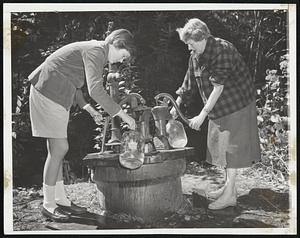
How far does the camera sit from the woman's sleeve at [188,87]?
2.74m

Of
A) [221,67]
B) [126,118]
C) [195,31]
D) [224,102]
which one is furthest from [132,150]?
[195,31]

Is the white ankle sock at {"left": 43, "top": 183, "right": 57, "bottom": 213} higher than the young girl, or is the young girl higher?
the young girl

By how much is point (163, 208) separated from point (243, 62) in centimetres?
113

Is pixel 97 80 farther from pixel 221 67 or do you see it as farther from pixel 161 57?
pixel 221 67

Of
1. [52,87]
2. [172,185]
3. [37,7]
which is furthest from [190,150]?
[37,7]

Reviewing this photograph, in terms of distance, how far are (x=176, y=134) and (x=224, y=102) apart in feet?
1.28

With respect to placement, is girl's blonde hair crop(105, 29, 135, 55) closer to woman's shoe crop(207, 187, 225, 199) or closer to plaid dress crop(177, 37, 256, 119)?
plaid dress crop(177, 37, 256, 119)

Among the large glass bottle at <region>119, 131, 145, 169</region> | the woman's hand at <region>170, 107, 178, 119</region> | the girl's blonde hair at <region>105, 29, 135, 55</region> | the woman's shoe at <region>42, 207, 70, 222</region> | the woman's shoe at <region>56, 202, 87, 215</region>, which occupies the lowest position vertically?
the woman's shoe at <region>42, 207, 70, 222</region>

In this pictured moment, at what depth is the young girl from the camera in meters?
2.64

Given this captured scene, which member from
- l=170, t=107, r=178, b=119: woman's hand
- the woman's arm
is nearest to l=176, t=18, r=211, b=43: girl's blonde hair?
the woman's arm

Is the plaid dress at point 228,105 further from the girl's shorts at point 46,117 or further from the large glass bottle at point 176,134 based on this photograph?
the girl's shorts at point 46,117

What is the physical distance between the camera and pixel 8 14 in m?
2.75

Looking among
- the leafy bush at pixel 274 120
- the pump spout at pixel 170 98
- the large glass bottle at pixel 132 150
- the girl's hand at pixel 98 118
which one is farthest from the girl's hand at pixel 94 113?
the leafy bush at pixel 274 120

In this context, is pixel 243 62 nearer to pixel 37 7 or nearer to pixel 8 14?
pixel 37 7
